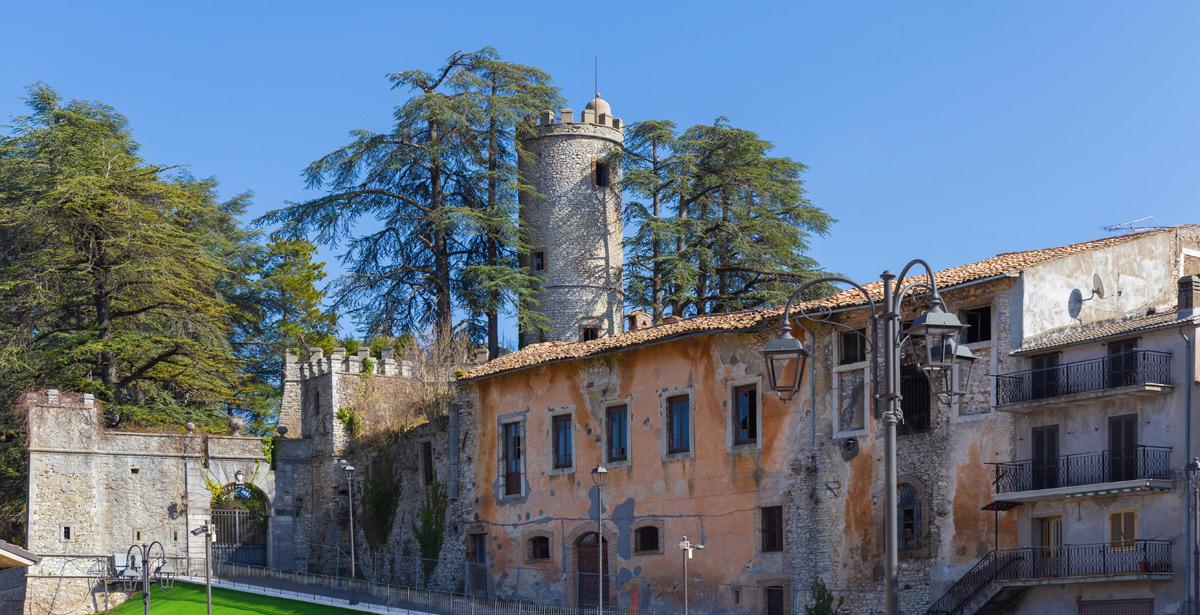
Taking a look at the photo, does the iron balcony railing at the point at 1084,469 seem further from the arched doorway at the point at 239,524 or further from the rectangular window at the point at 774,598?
the arched doorway at the point at 239,524

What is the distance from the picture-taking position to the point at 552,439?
45.0 meters

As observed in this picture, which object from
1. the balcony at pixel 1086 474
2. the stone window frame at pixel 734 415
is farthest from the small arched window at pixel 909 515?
the stone window frame at pixel 734 415

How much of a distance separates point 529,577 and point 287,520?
12.6m

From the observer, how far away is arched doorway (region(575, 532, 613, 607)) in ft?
141

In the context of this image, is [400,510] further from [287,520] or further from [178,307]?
[178,307]

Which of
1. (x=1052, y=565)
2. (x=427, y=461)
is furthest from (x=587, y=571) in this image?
(x=1052, y=565)

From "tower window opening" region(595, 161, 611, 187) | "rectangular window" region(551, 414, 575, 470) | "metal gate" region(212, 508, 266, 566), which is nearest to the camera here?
"rectangular window" region(551, 414, 575, 470)

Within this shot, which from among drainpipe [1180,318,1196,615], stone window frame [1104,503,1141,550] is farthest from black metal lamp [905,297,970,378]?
stone window frame [1104,503,1141,550]

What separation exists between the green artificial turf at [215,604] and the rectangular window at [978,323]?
1625 centimetres

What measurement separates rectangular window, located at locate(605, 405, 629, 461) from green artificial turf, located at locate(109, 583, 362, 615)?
7208mm

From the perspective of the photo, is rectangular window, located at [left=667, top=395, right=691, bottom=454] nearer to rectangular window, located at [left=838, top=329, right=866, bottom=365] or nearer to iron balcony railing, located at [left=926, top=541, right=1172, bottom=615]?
rectangular window, located at [left=838, top=329, right=866, bottom=365]

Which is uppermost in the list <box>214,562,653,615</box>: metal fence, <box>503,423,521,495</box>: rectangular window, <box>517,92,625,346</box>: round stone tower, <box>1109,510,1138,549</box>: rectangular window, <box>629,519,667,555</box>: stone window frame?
<box>517,92,625,346</box>: round stone tower

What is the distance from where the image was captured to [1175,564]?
31.9m

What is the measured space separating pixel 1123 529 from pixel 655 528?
12.0m
